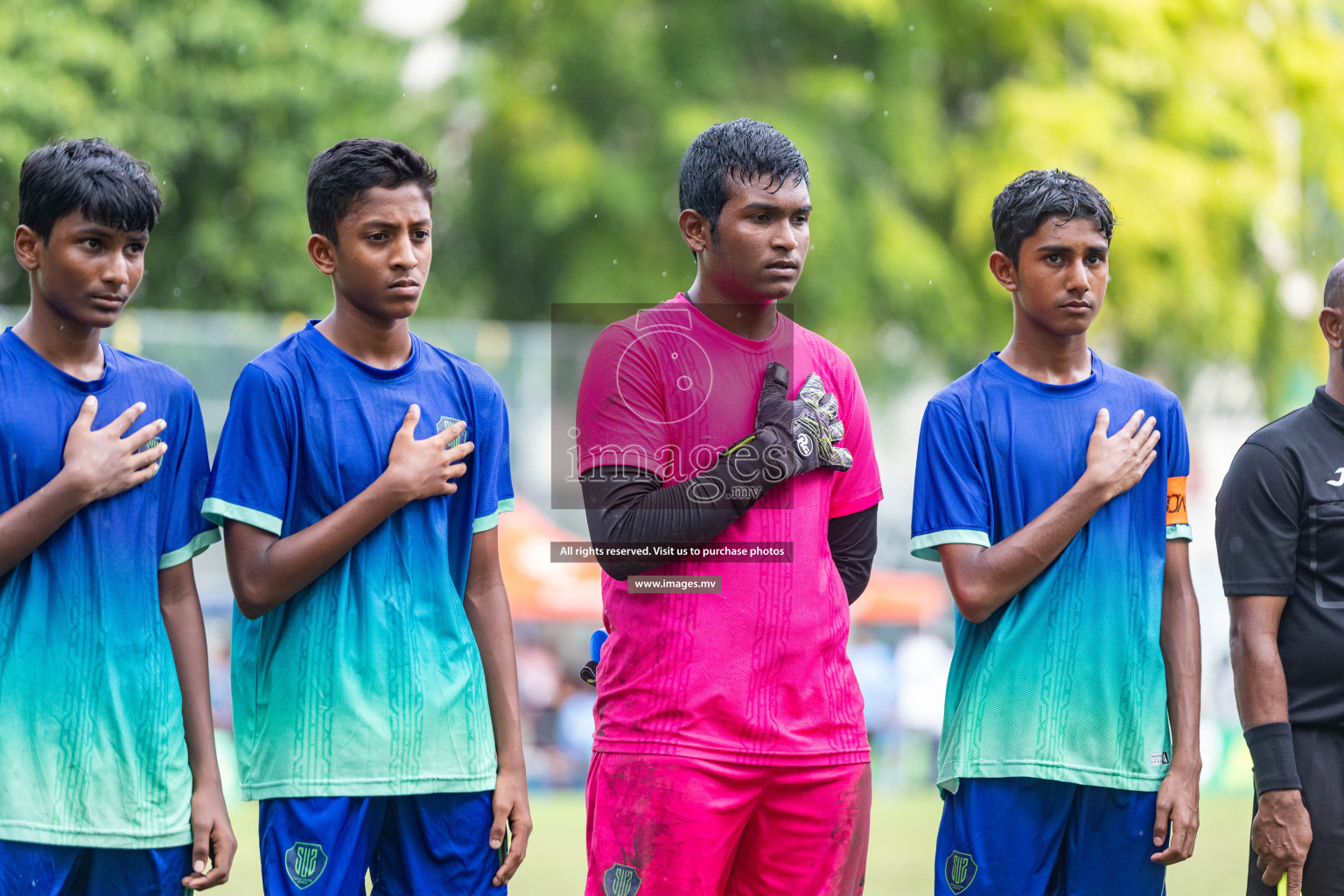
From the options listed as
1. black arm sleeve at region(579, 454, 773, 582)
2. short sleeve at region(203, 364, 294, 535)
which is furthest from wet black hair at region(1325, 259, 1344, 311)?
short sleeve at region(203, 364, 294, 535)

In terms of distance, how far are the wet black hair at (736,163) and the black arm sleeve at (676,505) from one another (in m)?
0.56

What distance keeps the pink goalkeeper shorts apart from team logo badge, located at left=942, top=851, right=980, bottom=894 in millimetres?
308

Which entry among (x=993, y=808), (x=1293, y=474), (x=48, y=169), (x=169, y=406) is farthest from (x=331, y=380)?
(x=1293, y=474)

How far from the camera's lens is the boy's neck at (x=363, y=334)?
304cm

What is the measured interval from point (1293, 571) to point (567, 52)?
478 inches

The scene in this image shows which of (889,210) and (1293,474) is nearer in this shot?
(1293,474)

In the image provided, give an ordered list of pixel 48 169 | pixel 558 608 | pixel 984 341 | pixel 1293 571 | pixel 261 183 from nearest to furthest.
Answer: pixel 48 169 → pixel 1293 571 → pixel 558 608 → pixel 261 183 → pixel 984 341

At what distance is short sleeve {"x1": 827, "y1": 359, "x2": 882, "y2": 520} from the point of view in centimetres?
309

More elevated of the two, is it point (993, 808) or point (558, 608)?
point (558, 608)

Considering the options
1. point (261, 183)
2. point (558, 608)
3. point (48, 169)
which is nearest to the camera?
point (48, 169)

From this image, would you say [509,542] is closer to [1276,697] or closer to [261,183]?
[261,183]

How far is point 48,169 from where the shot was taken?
9.72ft

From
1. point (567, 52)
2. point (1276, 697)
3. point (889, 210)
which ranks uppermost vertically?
point (567, 52)

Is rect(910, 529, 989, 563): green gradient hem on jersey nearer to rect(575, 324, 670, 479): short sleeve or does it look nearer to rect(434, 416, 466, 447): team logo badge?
rect(575, 324, 670, 479): short sleeve
